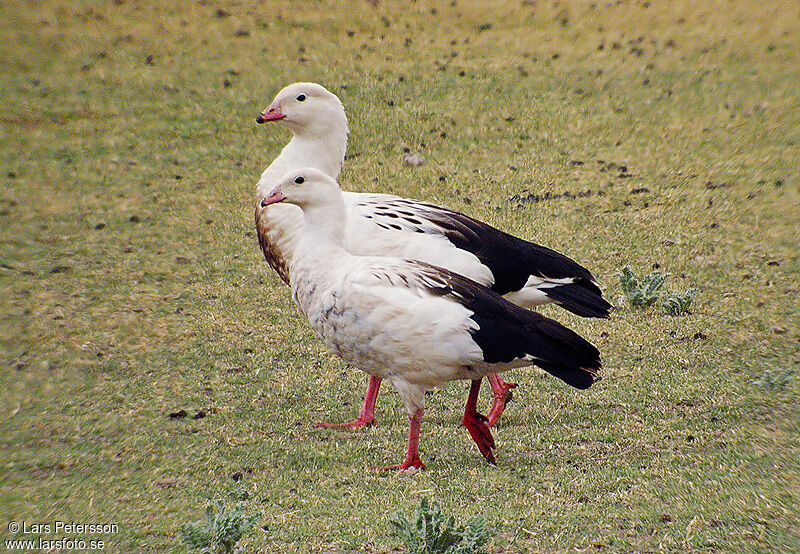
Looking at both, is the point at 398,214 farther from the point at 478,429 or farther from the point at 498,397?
the point at 478,429

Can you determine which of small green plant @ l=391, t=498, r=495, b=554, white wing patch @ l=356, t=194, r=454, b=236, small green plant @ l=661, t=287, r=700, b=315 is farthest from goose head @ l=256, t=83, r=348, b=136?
small green plant @ l=391, t=498, r=495, b=554

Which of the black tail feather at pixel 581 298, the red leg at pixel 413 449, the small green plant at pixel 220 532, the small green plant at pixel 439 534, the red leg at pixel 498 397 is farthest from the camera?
the red leg at pixel 498 397

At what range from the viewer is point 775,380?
7.28 meters

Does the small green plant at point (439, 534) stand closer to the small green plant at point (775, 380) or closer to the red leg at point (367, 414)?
the red leg at point (367, 414)

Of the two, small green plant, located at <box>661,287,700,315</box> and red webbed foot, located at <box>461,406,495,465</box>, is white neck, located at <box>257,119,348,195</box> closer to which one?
red webbed foot, located at <box>461,406,495,465</box>

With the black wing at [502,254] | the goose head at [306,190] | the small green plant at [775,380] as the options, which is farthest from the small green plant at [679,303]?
the goose head at [306,190]

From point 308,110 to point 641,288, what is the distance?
347cm

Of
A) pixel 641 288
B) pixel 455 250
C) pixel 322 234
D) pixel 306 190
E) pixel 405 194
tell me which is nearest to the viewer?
pixel 322 234

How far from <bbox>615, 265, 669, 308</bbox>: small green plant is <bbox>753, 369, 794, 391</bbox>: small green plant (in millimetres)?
1609

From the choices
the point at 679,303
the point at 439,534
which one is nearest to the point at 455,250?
the point at 439,534

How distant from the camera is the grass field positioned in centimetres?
587

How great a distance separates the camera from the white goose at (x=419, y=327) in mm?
5812

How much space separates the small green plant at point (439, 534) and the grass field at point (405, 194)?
0.36m

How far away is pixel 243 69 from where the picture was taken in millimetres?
14797
